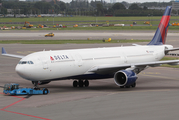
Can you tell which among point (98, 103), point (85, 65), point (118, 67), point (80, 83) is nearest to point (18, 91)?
point (85, 65)

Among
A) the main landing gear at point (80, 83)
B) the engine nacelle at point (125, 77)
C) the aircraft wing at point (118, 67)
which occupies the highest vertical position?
the aircraft wing at point (118, 67)

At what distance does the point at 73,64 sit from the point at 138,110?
942cm

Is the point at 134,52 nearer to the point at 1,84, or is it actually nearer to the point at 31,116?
the point at 1,84

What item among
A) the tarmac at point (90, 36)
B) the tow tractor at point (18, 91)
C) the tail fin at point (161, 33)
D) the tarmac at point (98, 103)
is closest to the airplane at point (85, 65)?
the tow tractor at point (18, 91)

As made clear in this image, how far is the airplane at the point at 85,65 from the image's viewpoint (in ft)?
87.6

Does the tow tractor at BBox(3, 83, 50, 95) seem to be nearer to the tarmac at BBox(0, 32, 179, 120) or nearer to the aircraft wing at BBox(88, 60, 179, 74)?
the tarmac at BBox(0, 32, 179, 120)

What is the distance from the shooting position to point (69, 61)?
1113 inches

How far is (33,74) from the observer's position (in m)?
26.4

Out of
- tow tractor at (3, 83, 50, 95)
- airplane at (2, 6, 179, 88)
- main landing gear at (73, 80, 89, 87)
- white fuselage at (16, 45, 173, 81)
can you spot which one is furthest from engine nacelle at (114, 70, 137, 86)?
tow tractor at (3, 83, 50, 95)

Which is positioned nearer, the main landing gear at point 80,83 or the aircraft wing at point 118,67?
the aircraft wing at point 118,67

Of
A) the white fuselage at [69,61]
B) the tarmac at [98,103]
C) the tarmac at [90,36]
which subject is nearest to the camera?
the tarmac at [98,103]

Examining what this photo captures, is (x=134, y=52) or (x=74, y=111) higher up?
(x=134, y=52)

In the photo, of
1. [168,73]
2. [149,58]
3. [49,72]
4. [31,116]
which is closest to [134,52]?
[149,58]

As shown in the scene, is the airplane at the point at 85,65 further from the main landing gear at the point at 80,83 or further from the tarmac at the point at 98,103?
the tarmac at the point at 98,103
